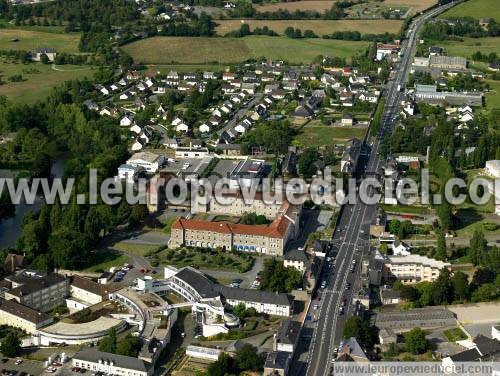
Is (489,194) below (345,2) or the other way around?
below

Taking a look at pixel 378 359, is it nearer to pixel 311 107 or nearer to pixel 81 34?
pixel 311 107

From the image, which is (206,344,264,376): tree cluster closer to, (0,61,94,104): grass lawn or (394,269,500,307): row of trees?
(394,269,500,307): row of trees

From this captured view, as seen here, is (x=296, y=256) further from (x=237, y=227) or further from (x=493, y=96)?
(x=493, y=96)

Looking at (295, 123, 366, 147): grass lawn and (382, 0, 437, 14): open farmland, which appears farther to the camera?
(382, 0, 437, 14): open farmland

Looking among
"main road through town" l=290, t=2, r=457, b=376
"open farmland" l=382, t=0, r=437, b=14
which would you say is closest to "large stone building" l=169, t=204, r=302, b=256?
"main road through town" l=290, t=2, r=457, b=376

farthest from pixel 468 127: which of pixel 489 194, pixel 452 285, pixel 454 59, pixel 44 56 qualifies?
pixel 44 56

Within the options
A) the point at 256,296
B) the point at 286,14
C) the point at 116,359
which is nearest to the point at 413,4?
the point at 286,14
